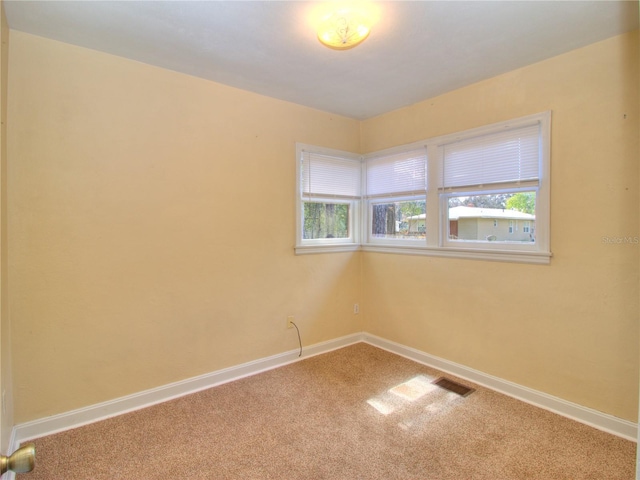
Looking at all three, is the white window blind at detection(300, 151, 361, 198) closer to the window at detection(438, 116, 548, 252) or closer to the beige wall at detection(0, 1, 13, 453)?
the window at detection(438, 116, 548, 252)

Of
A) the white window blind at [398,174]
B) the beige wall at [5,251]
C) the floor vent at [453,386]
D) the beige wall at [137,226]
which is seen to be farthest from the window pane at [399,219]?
the beige wall at [5,251]

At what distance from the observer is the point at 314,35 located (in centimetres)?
209

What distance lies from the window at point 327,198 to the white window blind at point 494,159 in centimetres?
103

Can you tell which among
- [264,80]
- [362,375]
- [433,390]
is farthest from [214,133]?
[433,390]

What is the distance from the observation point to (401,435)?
7.07 ft

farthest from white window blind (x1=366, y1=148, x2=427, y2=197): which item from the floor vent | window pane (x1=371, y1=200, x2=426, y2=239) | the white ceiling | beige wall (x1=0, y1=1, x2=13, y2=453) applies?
beige wall (x1=0, y1=1, x2=13, y2=453)

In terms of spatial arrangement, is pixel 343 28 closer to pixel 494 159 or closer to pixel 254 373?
pixel 494 159

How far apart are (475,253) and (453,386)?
3.53ft

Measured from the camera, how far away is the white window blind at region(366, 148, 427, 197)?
325cm

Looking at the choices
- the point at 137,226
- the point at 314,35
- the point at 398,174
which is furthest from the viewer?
the point at 398,174

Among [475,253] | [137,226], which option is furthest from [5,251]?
[475,253]

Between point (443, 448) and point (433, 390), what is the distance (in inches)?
27.6

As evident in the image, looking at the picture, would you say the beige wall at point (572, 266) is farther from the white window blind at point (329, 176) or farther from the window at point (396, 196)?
the white window blind at point (329, 176)

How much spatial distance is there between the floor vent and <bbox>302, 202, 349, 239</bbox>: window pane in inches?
65.8
